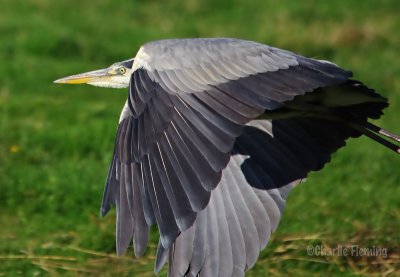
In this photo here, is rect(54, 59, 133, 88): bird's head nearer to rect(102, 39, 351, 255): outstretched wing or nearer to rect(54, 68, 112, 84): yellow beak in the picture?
rect(54, 68, 112, 84): yellow beak

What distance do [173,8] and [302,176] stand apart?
23.1 feet

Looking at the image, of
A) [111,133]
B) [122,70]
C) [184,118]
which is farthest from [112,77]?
[111,133]

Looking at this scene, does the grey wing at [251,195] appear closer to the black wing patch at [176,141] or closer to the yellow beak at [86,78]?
the black wing patch at [176,141]

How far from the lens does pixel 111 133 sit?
7902 millimetres

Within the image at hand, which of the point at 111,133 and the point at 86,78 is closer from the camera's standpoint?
the point at 86,78

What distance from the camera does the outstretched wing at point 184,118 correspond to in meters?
4.43

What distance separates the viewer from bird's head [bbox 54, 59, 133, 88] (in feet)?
18.9

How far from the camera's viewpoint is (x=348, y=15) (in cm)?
1194

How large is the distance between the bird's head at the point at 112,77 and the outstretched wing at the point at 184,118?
701 mm

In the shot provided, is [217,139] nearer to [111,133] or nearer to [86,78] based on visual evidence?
[86,78]

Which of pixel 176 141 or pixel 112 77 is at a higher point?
pixel 112 77

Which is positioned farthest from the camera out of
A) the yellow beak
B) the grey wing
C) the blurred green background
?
the yellow beak

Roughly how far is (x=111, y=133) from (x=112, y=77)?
2.10 metres

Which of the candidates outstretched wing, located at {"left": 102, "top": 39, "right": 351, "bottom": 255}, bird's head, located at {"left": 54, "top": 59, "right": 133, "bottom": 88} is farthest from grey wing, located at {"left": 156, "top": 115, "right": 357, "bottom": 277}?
bird's head, located at {"left": 54, "top": 59, "right": 133, "bottom": 88}
